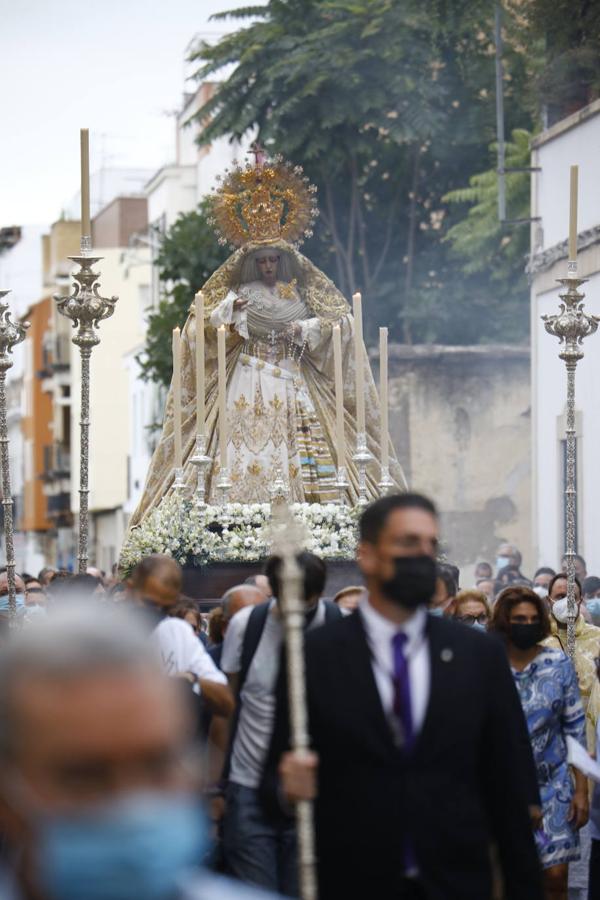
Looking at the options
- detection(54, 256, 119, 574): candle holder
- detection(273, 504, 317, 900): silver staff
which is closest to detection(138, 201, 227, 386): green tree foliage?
detection(54, 256, 119, 574): candle holder

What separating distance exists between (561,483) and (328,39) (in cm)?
999

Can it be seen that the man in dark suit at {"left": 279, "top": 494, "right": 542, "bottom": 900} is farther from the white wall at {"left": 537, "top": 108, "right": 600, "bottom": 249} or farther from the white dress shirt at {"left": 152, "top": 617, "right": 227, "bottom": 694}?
the white wall at {"left": 537, "top": 108, "right": 600, "bottom": 249}

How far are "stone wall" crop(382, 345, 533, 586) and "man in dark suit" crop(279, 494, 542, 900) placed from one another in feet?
73.3

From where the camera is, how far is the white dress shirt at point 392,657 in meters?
4.58

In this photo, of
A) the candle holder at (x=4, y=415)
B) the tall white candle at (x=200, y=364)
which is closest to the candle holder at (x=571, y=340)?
the tall white candle at (x=200, y=364)

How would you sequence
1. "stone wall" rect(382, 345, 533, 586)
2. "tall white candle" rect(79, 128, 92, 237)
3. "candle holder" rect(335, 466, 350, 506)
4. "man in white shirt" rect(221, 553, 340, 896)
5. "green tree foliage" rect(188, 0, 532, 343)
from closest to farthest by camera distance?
"man in white shirt" rect(221, 553, 340, 896) → "tall white candle" rect(79, 128, 92, 237) → "candle holder" rect(335, 466, 350, 506) → "stone wall" rect(382, 345, 533, 586) → "green tree foliage" rect(188, 0, 532, 343)

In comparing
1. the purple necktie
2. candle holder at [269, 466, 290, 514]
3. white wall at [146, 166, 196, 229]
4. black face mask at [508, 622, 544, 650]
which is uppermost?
white wall at [146, 166, 196, 229]

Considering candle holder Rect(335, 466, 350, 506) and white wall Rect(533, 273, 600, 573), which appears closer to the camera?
candle holder Rect(335, 466, 350, 506)

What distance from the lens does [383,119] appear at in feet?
99.6

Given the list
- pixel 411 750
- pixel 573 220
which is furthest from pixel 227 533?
pixel 411 750

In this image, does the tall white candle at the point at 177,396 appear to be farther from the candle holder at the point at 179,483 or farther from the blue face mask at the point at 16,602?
the blue face mask at the point at 16,602

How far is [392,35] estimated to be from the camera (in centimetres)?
2972

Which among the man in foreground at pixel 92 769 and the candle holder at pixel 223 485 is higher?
the candle holder at pixel 223 485

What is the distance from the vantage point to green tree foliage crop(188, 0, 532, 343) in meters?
29.8
